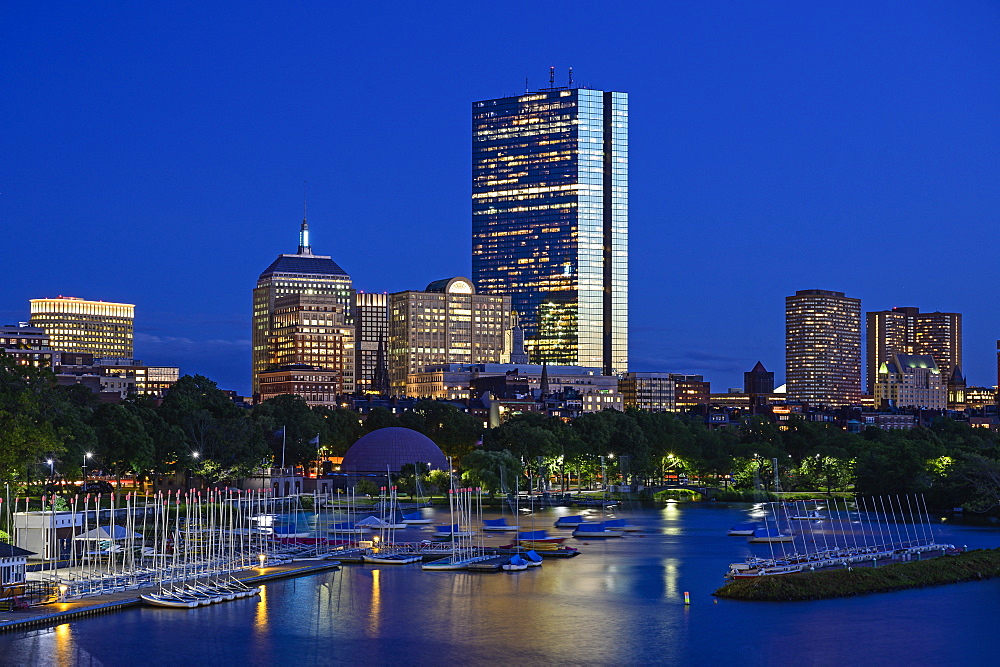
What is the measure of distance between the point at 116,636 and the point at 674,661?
28972 millimetres

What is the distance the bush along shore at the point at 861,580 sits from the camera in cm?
8756

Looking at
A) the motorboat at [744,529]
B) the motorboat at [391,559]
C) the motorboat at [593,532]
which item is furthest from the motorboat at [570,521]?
the motorboat at [391,559]

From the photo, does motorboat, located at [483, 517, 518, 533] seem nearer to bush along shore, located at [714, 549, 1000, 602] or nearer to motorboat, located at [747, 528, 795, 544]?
motorboat, located at [747, 528, 795, 544]

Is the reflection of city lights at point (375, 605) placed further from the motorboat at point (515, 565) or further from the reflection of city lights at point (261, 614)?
the motorboat at point (515, 565)

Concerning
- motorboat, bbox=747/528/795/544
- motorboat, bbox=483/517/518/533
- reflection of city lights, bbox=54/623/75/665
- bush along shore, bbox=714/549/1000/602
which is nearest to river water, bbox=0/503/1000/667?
reflection of city lights, bbox=54/623/75/665

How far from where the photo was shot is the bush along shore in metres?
87.6

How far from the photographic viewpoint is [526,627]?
255ft

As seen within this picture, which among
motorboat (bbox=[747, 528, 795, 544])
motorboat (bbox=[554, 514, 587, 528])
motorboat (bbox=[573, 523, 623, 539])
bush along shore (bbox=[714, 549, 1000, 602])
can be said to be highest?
bush along shore (bbox=[714, 549, 1000, 602])

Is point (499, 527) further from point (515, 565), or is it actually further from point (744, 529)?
point (515, 565)

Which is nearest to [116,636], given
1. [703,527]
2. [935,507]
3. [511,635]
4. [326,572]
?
[511,635]

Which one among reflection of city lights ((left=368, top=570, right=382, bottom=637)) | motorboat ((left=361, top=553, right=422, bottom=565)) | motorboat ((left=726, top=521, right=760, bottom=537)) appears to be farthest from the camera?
motorboat ((left=726, top=521, right=760, bottom=537))

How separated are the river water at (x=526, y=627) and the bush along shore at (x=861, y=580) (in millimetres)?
1254

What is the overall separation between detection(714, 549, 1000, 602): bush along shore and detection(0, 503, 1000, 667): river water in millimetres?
1254

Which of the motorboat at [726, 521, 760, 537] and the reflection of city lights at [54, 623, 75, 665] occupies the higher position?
the motorboat at [726, 521, 760, 537]
